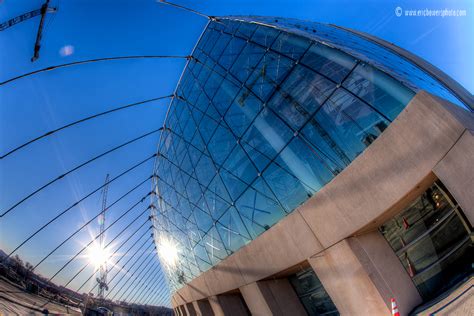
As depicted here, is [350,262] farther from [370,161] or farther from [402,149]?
[402,149]

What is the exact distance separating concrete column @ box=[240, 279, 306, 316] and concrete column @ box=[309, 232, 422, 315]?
3.46 m

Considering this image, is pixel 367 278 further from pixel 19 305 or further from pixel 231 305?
pixel 19 305

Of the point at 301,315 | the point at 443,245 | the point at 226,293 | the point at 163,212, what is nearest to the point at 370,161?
the point at 443,245

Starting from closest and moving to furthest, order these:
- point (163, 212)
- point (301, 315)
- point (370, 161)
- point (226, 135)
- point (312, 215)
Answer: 1. point (370, 161)
2. point (312, 215)
3. point (301, 315)
4. point (226, 135)
5. point (163, 212)

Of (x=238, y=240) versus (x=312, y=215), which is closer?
(x=312, y=215)

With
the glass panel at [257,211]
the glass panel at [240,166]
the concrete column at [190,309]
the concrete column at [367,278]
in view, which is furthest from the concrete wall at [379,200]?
the concrete column at [190,309]

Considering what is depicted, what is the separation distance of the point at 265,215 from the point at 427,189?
5.58m

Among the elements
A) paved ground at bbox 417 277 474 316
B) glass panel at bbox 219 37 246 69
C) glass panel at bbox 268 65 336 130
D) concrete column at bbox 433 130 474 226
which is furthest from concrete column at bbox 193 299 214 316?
concrete column at bbox 433 130 474 226

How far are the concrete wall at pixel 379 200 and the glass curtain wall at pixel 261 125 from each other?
667mm

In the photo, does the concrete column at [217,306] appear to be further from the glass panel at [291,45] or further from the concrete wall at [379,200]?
the glass panel at [291,45]

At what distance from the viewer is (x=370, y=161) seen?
655 centimetres

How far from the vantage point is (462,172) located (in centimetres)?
528

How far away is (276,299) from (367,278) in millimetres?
4949

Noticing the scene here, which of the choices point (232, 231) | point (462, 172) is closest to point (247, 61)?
point (232, 231)
